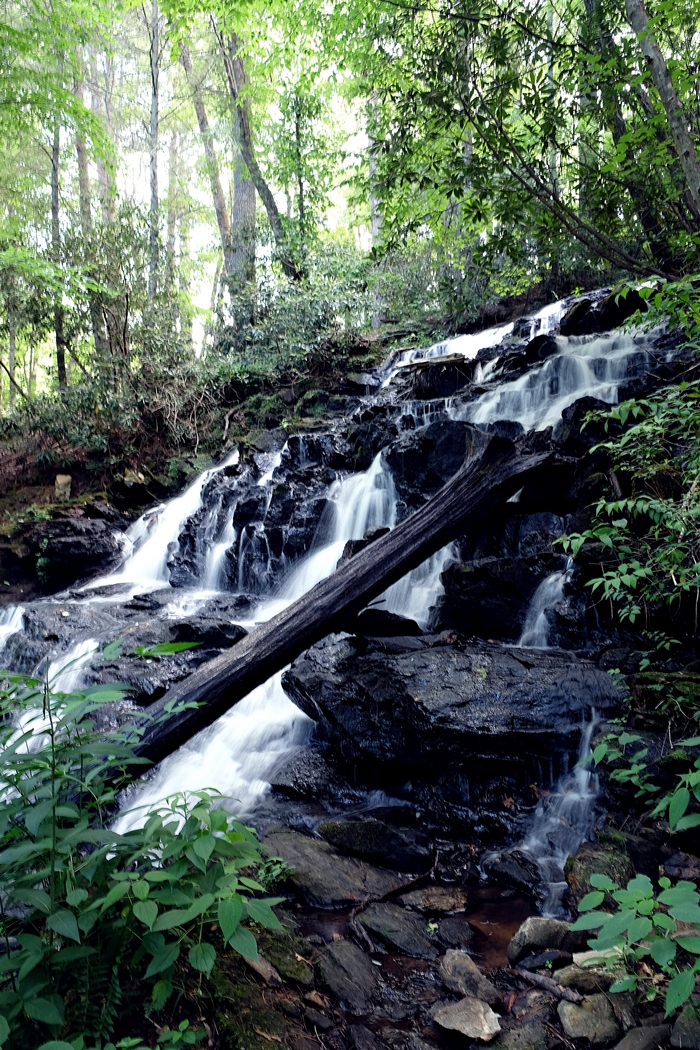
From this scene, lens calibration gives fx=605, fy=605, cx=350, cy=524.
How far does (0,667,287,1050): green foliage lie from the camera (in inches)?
64.8

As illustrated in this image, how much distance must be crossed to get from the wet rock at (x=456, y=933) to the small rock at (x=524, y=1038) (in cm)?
62

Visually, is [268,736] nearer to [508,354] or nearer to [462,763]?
[462,763]

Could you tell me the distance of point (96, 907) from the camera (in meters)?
1.84

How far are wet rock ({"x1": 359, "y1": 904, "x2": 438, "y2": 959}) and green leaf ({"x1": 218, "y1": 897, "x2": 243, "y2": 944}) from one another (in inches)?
65.5

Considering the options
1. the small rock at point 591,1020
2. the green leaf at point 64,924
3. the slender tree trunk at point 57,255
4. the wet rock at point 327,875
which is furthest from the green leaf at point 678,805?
the slender tree trunk at point 57,255

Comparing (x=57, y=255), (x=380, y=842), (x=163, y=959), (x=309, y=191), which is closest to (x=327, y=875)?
(x=380, y=842)

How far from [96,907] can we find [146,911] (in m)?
0.28

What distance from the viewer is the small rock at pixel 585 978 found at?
2.35 meters

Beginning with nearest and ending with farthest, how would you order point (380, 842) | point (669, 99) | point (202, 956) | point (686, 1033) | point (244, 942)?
point (244, 942) → point (202, 956) → point (686, 1033) → point (669, 99) → point (380, 842)

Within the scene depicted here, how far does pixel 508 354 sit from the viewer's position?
10031 millimetres

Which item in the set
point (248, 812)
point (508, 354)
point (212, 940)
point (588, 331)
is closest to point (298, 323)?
point (508, 354)

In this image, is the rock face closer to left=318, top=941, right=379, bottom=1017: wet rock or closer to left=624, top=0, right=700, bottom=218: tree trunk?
left=318, top=941, right=379, bottom=1017: wet rock

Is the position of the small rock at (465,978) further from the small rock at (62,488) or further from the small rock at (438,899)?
the small rock at (62,488)

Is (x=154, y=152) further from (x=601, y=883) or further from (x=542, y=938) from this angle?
(x=601, y=883)
